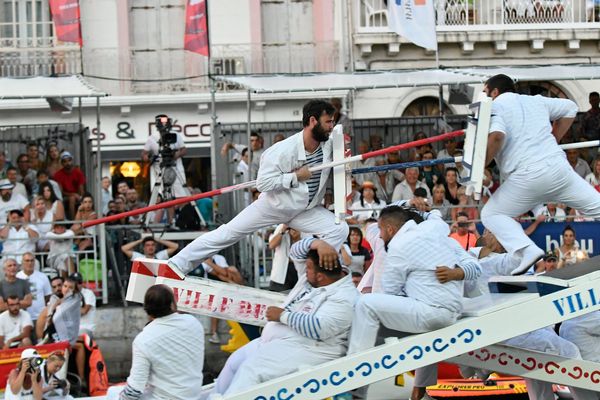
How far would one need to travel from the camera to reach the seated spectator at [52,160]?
2153 centimetres

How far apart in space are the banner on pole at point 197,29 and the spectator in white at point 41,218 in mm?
5040

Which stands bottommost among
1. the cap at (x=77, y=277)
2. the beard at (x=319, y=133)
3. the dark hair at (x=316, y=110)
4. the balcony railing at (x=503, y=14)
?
the cap at (x=77, y=277)

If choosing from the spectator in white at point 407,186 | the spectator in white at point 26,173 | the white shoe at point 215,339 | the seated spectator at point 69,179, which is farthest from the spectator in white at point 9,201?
the spectator in white at point 407,186

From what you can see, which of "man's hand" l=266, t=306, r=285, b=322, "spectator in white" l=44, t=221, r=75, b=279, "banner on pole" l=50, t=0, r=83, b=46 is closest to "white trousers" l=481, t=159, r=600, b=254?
"man's hand" l=266, t=306, r=285, b=322

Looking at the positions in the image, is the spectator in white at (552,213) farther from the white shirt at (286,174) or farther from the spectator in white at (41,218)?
the white shirt at (286,174)

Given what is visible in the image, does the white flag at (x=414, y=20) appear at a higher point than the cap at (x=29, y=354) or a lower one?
higher

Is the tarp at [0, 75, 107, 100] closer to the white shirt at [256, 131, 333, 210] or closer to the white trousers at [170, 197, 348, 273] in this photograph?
the white trousers at [170, 197, 348, 273]

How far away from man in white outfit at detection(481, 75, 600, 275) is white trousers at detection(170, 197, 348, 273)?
4.14ft

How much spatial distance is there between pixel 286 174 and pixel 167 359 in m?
1.80

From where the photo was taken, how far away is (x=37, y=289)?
59.0 feet

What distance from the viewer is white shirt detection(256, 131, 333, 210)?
1115 cm

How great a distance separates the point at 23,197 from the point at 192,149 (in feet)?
26.7

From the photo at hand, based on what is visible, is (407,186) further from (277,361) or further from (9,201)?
(277,361)

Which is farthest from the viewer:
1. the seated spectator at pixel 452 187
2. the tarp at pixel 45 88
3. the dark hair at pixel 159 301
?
the seated spectator at pixel 452 187
